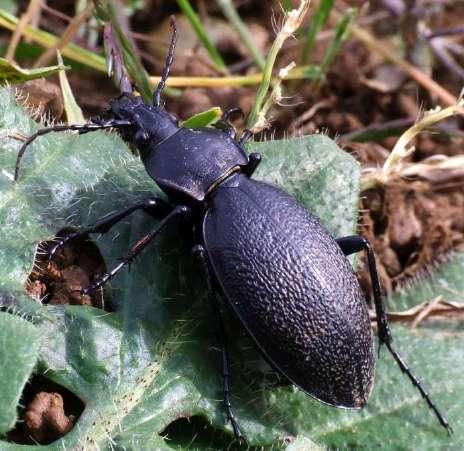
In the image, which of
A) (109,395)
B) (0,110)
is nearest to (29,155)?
(0,110)

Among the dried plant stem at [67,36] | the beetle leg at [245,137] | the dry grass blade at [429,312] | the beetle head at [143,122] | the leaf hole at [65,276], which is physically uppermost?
the dried plant stem at [67,36]

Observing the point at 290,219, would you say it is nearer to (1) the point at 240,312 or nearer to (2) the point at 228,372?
(1) the point at 240,312

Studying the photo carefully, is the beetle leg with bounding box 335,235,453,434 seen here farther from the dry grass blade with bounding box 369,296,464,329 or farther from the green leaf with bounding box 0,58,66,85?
the green leaf with bounding box 0,58,66,85

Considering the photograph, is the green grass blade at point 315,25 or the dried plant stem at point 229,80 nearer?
the dried plant stem at point 229,80

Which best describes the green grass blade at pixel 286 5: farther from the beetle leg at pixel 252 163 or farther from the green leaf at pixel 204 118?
the beetle leg at pixel 252 163

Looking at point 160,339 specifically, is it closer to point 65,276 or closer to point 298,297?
point 65,276

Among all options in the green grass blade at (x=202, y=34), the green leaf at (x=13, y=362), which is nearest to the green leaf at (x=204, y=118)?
the green grass blade at (x=202, y=34)
